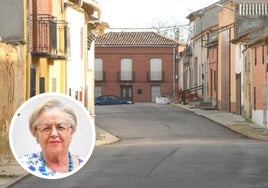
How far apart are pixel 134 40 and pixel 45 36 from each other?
66011 millimetres

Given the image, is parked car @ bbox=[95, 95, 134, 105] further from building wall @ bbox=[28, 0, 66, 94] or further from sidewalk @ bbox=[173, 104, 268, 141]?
building wall @ bbox=[28, 0, 66, 94]

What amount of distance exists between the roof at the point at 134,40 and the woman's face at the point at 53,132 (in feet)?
283

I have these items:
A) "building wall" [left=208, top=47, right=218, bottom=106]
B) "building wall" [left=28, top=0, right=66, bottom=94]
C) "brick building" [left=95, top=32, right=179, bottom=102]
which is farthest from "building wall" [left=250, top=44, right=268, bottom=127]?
"brick building" [left=95, top=32, right=179, bottom=102]

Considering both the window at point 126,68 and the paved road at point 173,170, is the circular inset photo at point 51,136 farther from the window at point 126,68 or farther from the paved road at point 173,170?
the window at point 126,68

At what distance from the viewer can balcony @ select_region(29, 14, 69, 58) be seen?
24547 mm

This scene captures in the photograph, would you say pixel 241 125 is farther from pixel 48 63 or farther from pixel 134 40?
pixel 134 40

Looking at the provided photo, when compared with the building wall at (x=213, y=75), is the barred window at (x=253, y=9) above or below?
above

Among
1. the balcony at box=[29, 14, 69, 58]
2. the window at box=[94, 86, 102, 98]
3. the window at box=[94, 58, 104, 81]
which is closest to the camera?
the balcony at box=[29, 14, 69, 58]

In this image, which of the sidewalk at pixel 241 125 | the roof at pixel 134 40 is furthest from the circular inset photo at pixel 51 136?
the roof at pixel 134 40

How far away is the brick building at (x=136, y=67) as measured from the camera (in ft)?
294

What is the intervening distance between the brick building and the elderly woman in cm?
8654

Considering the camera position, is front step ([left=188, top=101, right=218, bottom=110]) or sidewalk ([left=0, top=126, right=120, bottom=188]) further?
front step ([left=188, top=101, right=218, bottom=110])

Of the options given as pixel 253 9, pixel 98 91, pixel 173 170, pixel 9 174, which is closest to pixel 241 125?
pixel 253 9

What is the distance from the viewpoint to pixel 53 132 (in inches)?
93.0
